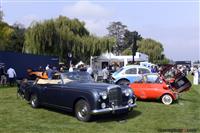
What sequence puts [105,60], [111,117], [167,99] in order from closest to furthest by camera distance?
[111,117] → [167,99] → [105,60]

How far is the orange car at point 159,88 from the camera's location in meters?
14.8

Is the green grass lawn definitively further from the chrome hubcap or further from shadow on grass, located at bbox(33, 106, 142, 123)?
the chrome hubcap

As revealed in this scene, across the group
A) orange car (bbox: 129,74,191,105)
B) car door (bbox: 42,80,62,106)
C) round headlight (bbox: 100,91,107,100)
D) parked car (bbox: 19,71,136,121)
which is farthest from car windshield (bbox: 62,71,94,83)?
orange car (bbox: 129,74,191,105)

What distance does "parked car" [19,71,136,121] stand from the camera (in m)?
10.0

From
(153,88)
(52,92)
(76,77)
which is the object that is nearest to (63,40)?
(153,88)

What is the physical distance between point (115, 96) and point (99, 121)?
3.06ft

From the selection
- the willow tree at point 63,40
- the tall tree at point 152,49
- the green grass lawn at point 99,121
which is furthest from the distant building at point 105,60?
the tall tree at point 152,49

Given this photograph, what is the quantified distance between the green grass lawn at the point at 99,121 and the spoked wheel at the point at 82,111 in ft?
0.65

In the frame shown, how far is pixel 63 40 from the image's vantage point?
42.5 metres

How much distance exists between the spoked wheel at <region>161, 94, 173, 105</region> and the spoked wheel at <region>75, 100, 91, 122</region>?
5.48 meters

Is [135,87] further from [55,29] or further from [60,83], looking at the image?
[55,29]

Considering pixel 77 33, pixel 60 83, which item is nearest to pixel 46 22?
pixel 77 33

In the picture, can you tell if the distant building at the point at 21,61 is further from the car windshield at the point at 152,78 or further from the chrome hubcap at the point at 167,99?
the chrome hubcap at the point at 167,99

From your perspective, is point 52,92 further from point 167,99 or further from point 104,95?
point 167,99
